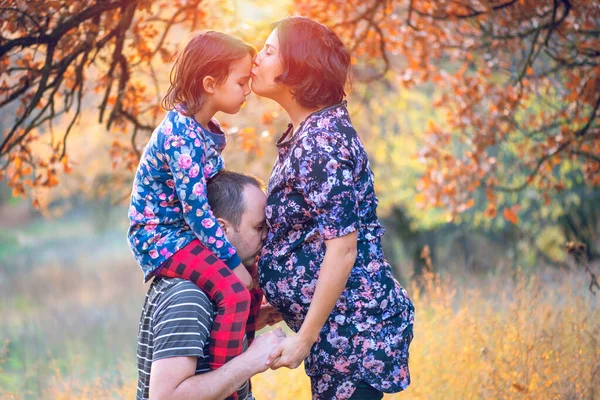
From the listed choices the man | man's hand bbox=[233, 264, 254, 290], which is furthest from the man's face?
man's hand bbox=[233, 264, 254, 290]

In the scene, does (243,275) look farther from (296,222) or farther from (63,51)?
(63,51)

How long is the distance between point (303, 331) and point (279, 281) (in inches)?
9.7

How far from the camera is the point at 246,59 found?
2633mm

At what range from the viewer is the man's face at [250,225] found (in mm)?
2588

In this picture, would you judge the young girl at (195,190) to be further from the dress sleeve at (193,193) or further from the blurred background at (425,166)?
the blurred background at (425,166)

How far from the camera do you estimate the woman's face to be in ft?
8.42

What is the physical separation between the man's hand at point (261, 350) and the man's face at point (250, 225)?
37 cm

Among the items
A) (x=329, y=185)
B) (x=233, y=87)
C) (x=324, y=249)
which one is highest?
(x=233, y=87)

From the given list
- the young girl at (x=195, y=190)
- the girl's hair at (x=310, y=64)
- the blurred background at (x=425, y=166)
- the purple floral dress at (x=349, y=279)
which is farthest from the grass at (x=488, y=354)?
the girl's hair at (x=310, y=64)

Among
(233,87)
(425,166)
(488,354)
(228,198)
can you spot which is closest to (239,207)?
(228,198)

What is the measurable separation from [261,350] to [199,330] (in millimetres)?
258

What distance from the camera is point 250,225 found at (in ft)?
8.54

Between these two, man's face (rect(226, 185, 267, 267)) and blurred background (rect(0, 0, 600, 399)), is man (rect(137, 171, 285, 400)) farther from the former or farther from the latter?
blurred background (rect(0, 0, 600, 399))

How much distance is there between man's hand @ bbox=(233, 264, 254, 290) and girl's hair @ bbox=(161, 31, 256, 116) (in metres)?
0.62
